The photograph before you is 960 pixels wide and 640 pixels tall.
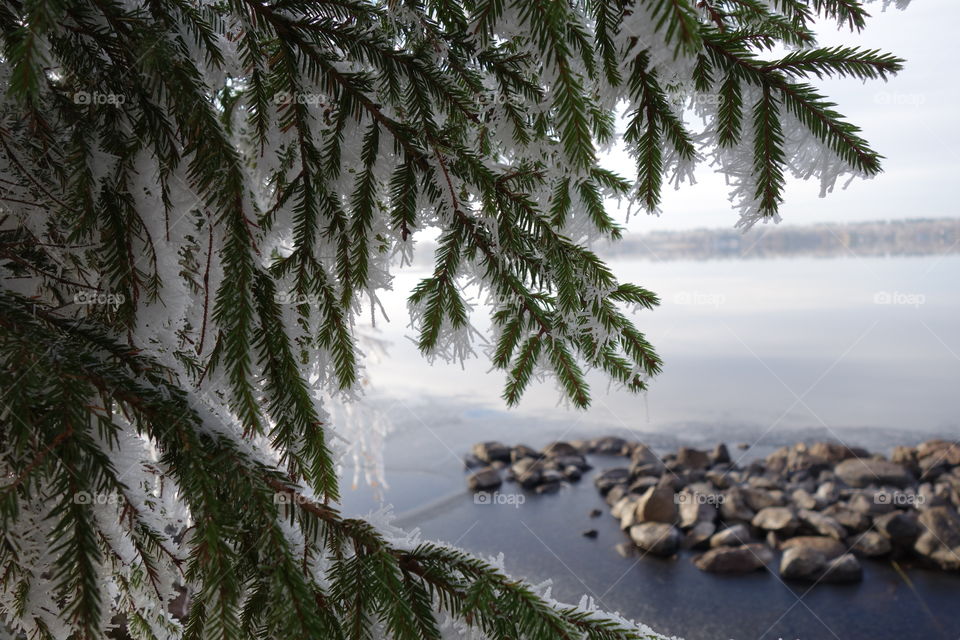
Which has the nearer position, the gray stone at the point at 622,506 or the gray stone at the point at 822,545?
the gray stone at the point at 822,545

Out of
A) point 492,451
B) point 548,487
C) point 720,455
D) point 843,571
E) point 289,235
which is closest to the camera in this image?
point 289,235

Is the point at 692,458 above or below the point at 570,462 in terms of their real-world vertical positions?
above

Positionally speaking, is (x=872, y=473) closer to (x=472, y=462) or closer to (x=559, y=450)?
(x=559, y=450)

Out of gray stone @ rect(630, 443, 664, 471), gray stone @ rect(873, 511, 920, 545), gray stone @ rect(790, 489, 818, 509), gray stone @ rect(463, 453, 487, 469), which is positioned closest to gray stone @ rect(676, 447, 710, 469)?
gray stone @ rect(630, 443, 664, 471)

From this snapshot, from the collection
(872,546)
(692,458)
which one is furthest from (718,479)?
(872,546)

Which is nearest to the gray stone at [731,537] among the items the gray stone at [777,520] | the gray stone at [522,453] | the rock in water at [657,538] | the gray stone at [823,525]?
the gray stone at [777,520]

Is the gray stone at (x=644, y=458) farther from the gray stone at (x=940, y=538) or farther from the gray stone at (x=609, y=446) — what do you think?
the gray stone at (x=940, y=538)

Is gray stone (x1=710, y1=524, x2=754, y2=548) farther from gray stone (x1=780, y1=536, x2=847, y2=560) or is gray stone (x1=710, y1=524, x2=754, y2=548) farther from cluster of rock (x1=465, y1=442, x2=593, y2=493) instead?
cluster of rock (x1=465, y1=442, x2=593, y2=493)

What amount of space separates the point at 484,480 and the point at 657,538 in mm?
1780

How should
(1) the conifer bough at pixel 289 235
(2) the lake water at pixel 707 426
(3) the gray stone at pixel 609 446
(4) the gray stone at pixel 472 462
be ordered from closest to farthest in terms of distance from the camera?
(1) the conifer bough at pixel 289 235 → (2) the lake water at pixel 707 426 → (4) the gray stone at pixel 472 462 → (3) the gray stone at pixel 609 446

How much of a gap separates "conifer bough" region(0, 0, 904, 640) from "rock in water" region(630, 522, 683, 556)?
3812 mm

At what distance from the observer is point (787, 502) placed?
4699mm

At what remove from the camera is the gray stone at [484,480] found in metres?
5.53

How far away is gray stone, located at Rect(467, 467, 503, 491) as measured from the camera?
5.53 meters
